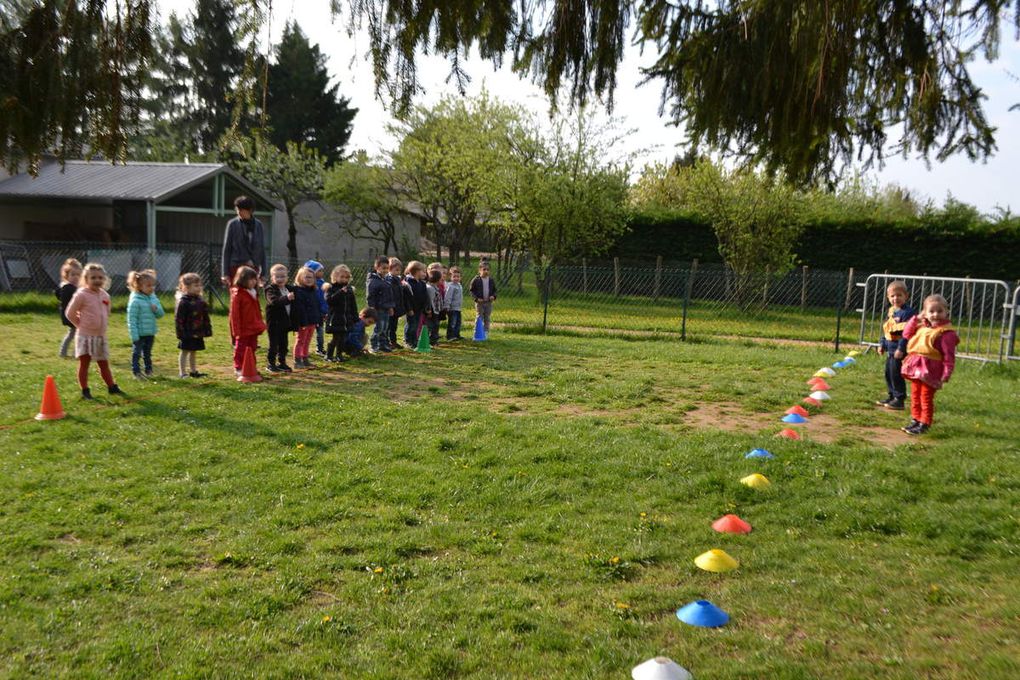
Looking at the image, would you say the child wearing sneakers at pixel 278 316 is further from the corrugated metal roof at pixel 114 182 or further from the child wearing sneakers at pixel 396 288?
the corrugated metal roof at pixel 114 182

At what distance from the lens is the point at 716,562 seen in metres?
4.71

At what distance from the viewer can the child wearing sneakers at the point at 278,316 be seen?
1092 centimetres

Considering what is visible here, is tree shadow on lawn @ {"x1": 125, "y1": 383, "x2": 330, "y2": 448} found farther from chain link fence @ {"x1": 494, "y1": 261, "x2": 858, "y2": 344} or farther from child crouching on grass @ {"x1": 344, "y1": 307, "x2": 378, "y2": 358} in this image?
chain link fence @ {"x1": 494, "y1": 261, "x2": 858, "y2": 344}

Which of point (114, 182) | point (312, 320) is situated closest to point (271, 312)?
point (312, 320)

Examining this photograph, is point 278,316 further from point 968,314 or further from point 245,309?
point 968,314

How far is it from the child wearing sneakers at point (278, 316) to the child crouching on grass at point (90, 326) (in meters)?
2.21

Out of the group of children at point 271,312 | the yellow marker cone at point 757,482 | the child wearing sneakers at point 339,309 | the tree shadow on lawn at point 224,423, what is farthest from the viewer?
the child wearing sneakers at point 339,309

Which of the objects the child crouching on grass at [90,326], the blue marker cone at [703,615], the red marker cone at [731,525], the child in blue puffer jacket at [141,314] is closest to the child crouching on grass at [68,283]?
the child in blue puffer jacket at [141,314]

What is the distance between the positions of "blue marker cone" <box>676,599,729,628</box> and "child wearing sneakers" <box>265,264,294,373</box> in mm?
8061

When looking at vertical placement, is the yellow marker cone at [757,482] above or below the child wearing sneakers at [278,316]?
below

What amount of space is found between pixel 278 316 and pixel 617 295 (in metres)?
12.9

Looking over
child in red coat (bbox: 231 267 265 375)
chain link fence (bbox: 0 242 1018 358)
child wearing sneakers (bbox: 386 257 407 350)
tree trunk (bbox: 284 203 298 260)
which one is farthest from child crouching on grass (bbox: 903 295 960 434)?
tree trunk (bbox: 284 203 298 260)

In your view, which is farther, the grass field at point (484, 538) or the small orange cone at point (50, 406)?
the small orange cone at point (50, 406)

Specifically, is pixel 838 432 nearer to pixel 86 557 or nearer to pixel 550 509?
pixel 550 509
